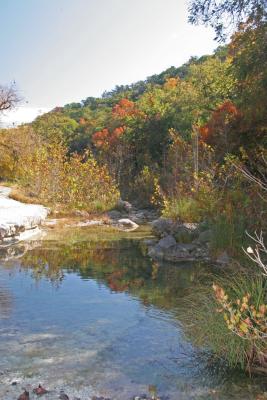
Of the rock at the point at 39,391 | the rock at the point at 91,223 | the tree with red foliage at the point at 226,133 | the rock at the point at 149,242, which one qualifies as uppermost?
the tree with red foliage at the point at 226,133

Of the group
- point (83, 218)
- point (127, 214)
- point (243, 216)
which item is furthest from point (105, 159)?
point (243, 216)

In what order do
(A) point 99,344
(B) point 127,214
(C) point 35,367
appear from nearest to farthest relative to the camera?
(C) point 35,367 → (A) point 99,344 → (B) point 127,214

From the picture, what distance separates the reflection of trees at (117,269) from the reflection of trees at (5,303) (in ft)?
3.34

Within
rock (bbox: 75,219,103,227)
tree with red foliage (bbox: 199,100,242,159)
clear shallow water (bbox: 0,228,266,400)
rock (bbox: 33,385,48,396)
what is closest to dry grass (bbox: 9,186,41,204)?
rock (bbox: 75,219,103,227)

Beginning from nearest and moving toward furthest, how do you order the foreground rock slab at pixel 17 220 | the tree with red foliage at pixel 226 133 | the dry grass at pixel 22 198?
the foreground rock slab at pixel 17 220 < the tree with red foliage at pixel 226 133 < the dry grass at pixel 22 198

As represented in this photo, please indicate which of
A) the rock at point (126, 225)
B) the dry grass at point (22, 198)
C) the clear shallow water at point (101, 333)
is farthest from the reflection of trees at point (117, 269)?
the dry grass at point (22, 198)

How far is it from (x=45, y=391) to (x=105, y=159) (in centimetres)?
2588

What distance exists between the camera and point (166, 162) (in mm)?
25297

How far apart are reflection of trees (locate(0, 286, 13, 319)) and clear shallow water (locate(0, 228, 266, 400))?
14 millimetres

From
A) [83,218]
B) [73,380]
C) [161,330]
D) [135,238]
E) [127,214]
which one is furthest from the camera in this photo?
[127,214]

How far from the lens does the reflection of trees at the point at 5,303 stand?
607 centimetres

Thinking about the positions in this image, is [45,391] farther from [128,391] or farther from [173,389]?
[173,389]

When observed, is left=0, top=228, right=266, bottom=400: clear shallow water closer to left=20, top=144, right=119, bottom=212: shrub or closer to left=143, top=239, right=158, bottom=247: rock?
left=143, top=239, right=158, bottom=247: rock

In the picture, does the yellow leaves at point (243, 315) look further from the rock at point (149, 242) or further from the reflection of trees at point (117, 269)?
the rock at point (149, 242)
